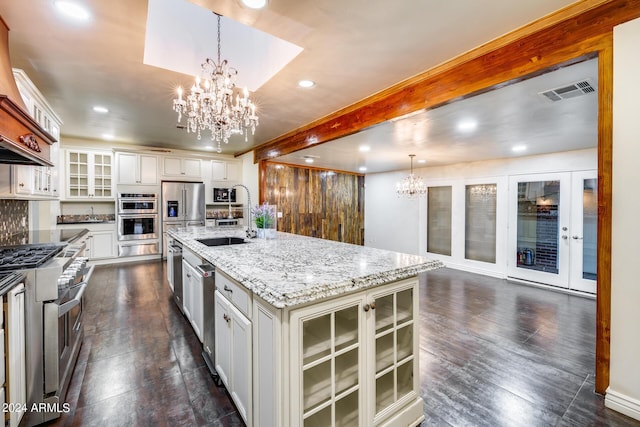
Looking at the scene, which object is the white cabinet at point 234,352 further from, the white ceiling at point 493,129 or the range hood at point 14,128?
the white ceiling at point 493,129

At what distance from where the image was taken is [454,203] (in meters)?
6.15

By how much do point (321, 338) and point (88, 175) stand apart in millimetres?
6376

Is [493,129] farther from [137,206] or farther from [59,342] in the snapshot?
[137,206]

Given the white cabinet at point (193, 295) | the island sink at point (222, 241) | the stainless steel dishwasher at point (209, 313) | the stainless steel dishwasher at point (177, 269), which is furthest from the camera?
the stainless steel dishwasher at point (177, 269)

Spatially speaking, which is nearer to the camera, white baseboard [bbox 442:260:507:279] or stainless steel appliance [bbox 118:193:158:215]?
white baseboard [bbox 442:260:507:279]

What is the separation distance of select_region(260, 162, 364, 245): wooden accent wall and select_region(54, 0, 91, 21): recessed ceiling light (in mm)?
4448

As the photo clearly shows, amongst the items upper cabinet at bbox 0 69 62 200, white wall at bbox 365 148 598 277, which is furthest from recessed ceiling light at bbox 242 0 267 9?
white wall at bbox 365 148 598 277

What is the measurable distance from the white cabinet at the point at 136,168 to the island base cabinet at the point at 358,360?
5.91 m

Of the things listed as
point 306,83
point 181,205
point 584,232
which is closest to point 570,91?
point 306,83

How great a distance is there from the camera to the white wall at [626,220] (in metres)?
1.59

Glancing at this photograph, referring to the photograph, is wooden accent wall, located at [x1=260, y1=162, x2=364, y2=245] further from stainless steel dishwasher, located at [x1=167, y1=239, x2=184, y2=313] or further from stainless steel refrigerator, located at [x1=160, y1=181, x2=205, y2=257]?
stainless steel dishwasher, located at [x1=167, y1=239, x2=184, y2=313]

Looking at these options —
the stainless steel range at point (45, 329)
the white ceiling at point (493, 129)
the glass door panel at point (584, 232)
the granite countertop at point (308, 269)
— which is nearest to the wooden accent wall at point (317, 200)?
the white ceiling at point (493, 129)

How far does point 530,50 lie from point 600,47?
0.35 m

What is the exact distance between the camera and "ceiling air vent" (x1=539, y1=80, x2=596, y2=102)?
7.76 feet
